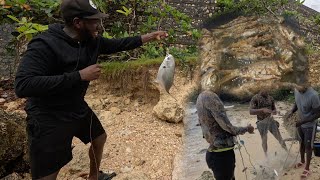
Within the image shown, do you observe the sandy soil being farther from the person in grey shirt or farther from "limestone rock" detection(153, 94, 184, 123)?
the person in grey shirt

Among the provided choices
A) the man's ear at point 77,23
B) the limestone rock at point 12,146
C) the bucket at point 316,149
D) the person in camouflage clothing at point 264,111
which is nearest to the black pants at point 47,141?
the man's ear at point 77,23

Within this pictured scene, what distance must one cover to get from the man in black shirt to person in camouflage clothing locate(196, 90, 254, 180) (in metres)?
0.94

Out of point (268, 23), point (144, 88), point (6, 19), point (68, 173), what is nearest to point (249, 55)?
point (268, 23)

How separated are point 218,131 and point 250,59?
72 centimetres

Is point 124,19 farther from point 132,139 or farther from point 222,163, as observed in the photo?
point 222,163

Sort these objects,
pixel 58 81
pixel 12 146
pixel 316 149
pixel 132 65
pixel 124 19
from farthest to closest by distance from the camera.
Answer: pixel 124 19 → pixel 132 65 → pixel 316 149 → pixel 12 146 → pixel 58 81

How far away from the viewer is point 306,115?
3875 mm

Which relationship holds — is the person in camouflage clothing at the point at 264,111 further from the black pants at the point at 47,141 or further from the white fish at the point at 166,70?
the black pants at the point at 47,141

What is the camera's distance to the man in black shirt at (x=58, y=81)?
2.42 m

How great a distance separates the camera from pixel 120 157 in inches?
178

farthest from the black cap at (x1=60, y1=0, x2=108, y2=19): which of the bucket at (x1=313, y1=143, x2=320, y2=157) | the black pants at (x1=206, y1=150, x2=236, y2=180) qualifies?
the bucket at (x1=313, y1=143, x2=320, y2=157)

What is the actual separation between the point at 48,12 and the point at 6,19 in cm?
67

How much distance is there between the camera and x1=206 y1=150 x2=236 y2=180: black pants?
10.2 ft

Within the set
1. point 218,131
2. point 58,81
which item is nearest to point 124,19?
point 218,131
